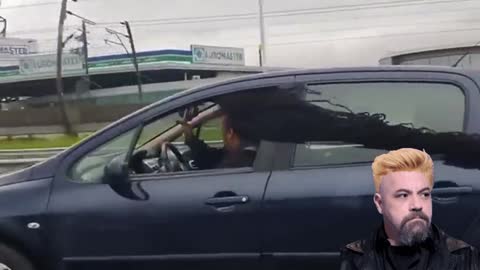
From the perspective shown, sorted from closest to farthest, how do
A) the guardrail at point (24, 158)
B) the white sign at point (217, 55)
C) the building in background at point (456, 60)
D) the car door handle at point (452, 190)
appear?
the car door handle at point (452, 190)
the building in background at point (456, 60)
the guardrail at point (24, 158)
the white sign at point (217, 55)

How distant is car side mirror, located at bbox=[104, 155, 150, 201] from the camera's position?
3686 mm

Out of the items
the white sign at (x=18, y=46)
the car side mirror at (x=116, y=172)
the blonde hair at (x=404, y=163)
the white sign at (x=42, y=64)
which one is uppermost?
the white sign at (x=18, y=46)

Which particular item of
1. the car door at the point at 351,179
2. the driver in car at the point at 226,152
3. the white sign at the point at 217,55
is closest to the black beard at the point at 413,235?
the car door at the point at 351,179

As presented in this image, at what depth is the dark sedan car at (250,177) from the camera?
347 cm

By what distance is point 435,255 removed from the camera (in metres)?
1.69

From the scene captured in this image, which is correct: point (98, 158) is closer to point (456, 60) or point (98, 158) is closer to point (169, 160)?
point (169, 160)

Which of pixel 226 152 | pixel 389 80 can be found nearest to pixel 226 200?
pixel 226 152

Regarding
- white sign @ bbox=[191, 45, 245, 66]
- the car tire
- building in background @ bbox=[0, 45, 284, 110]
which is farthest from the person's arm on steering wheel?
white sign @ bbox=[191, 45, 245, 66]

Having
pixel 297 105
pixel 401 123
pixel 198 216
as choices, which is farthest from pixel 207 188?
pixel 401 123

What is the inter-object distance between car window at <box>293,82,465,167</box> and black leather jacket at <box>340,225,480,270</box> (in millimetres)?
1752

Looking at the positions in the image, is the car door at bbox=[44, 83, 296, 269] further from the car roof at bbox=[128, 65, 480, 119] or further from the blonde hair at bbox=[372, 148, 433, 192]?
the blonde hair at bbox=[372, 148, 433, 192]

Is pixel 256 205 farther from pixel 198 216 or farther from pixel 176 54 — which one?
pixel 176 54

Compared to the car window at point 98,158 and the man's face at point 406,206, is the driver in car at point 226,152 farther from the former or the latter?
the man's face at point 406,206

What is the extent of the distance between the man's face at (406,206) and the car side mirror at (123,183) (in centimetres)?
214
